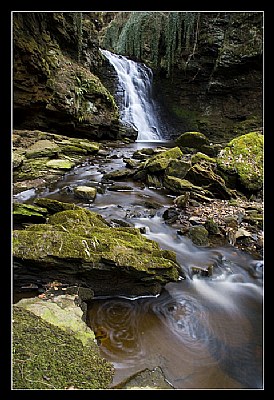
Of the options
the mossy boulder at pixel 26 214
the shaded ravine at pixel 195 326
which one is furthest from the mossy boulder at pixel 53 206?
the shaded ravine at pixel 195 326

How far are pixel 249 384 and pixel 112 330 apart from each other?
1262 mm

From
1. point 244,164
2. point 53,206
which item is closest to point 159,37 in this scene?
point 244,164

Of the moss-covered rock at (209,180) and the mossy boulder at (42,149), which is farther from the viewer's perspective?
the mossy boulder at (42,149)

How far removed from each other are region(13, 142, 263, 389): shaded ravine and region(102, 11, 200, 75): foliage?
2124 centimetres

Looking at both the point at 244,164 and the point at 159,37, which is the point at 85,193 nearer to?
the point at 244,164

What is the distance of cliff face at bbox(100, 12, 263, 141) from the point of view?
20219 mm

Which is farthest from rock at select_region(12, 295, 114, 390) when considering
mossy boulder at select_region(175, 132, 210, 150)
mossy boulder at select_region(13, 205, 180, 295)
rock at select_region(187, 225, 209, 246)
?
mossy boulder at select_region(175, 132, 210, 150)

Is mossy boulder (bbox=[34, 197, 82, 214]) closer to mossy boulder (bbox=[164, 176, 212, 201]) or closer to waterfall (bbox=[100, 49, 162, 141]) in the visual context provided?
mossy boulder (bbox=[164, 176, 212, 201])

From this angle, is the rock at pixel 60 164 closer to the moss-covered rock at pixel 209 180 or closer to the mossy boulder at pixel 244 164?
the moss-covered rock at pixel 209 180

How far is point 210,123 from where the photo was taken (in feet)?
71.9

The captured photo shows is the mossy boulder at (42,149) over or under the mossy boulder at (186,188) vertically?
over

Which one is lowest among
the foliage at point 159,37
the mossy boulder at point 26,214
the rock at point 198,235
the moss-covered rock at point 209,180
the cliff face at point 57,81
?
the rock at point 198,235

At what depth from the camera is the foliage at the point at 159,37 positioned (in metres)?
21.2
